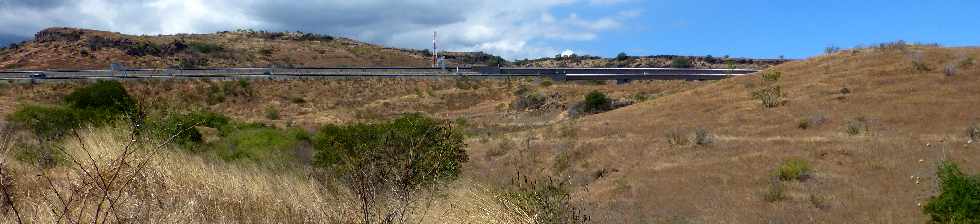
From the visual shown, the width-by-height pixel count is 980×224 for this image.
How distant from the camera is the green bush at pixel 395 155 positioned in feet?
17.7

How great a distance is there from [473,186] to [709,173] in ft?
35.2

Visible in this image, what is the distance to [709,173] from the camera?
16.1 m

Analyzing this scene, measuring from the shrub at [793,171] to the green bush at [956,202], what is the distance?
455 centimetres

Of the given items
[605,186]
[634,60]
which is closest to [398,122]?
[605,186]

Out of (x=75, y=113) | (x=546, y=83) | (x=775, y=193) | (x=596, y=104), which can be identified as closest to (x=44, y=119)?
(x=75, y=113)

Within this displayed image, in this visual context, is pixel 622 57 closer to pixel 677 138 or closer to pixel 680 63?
pixel 680 63

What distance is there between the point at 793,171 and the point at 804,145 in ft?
10.0

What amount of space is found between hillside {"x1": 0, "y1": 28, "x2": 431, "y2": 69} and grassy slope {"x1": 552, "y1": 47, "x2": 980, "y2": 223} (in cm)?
4716

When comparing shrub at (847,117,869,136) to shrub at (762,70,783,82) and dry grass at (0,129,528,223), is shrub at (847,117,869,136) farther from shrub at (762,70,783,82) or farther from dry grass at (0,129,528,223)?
dry grass at (0,129,528,223)

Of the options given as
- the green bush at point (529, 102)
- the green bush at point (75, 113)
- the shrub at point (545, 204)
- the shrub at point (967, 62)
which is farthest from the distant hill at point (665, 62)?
the shrub at point (545, 204)

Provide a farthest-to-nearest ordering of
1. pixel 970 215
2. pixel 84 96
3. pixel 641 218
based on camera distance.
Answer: pixel 84 96
pixel 641 218
pixel 970 215

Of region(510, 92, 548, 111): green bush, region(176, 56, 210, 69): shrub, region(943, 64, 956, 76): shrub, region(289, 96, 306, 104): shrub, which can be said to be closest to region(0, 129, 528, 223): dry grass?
region(943, 64, 956, 76): shrub

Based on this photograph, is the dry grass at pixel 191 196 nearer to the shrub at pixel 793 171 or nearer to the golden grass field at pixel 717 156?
the golden grass field at pixel 717 156

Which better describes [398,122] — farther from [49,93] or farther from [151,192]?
[49,93]
